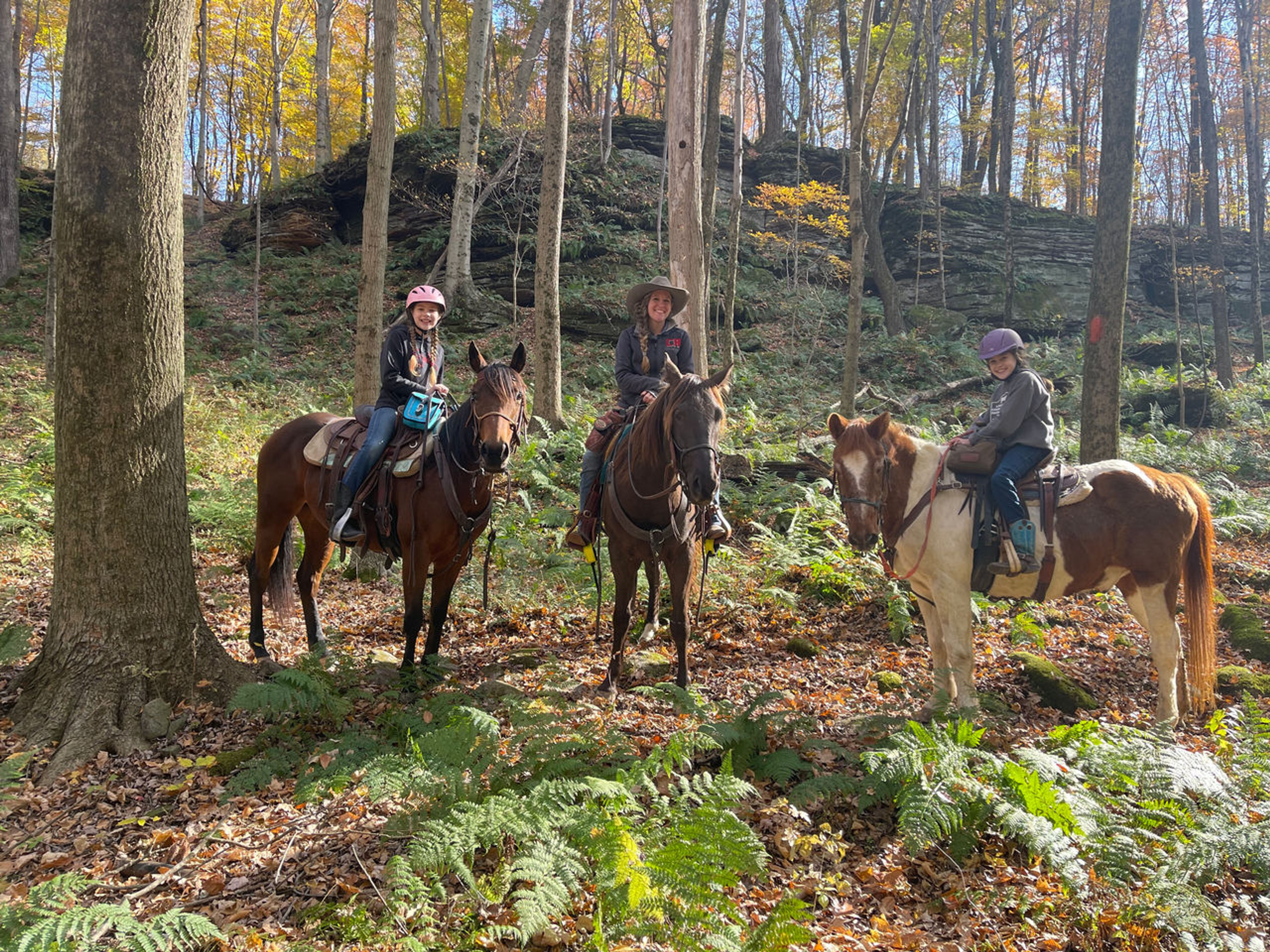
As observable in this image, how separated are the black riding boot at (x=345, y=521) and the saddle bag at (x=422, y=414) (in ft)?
2.56

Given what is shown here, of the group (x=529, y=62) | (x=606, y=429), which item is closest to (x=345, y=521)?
(x=606, y=429)

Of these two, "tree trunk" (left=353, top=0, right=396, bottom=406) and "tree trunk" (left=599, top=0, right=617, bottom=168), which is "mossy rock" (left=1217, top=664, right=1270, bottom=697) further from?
"tree trunk" (left=599, top=0, right=617, bottom=168)

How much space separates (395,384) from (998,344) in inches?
200

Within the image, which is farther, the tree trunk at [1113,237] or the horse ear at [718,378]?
the tree trunk at [1113,237]

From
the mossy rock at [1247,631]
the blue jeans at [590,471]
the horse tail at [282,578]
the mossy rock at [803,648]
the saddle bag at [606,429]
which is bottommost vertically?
the mossy rock at [803,648]

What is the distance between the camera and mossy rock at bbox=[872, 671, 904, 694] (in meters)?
6.04

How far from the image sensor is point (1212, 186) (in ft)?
68.6

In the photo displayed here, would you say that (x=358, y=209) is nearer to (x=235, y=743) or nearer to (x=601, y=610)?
(x=601, y=610)

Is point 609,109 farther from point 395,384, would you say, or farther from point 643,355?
point 395,384

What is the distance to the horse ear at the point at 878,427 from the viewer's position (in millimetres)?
5238

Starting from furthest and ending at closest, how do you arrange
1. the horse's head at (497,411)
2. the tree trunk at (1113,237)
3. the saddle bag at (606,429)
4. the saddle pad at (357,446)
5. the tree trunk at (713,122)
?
the tree trunk at (713,122) → the tree trunk at (1113,237) → the saddle bag at (606,429) → the saddle pad at (357,446) → the horse's head at (497,411)

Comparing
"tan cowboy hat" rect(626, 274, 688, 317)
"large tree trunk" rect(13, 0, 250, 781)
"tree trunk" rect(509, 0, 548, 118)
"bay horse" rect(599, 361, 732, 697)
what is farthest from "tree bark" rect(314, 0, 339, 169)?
"bay horse" rect(599, 361, 732, 697)

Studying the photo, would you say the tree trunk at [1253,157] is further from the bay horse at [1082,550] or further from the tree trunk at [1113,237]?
the bay horse at [1082,550]

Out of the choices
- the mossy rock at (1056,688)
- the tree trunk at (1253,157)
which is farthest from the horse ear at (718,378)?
the tree trunk at (1253,157)
